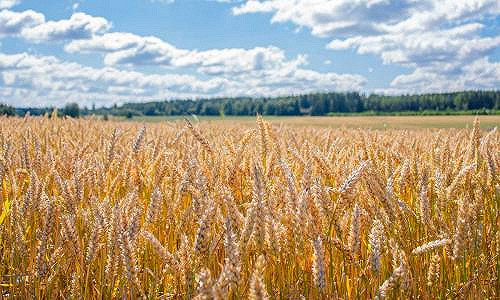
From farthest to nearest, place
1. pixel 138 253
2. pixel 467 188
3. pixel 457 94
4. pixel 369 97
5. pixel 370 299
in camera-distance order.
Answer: pixel 369 97
pixel 457 94
pixel 467 188
pixel 138 253
pixel 370 299

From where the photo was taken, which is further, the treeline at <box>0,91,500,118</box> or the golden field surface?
the treeline at <box>0,91,500,118</box>

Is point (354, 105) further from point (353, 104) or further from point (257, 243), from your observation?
point (257, 243)

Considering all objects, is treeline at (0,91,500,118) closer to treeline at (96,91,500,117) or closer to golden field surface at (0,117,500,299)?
treeline at (96,91,500,117)

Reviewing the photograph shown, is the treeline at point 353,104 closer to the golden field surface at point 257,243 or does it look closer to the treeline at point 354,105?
the treeline at point 354,105

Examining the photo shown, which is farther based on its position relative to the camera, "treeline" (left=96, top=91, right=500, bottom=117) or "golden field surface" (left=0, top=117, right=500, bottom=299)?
"treeline" (left=96, top=91, right=500, bottom=117)

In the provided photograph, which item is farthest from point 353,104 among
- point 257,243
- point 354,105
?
point 257,243

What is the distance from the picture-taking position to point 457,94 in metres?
108

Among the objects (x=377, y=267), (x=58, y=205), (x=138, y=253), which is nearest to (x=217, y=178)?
(x=138, y=253)

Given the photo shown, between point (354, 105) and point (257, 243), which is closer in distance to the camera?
point (257, 243)

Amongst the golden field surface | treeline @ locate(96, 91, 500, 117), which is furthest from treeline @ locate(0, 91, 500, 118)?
the golden field surface

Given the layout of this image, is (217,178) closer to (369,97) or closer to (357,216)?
(357,216)

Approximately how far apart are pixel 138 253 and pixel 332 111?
11064cm

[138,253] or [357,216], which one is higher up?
[357,216]

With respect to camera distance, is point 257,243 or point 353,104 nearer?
point 257,243
